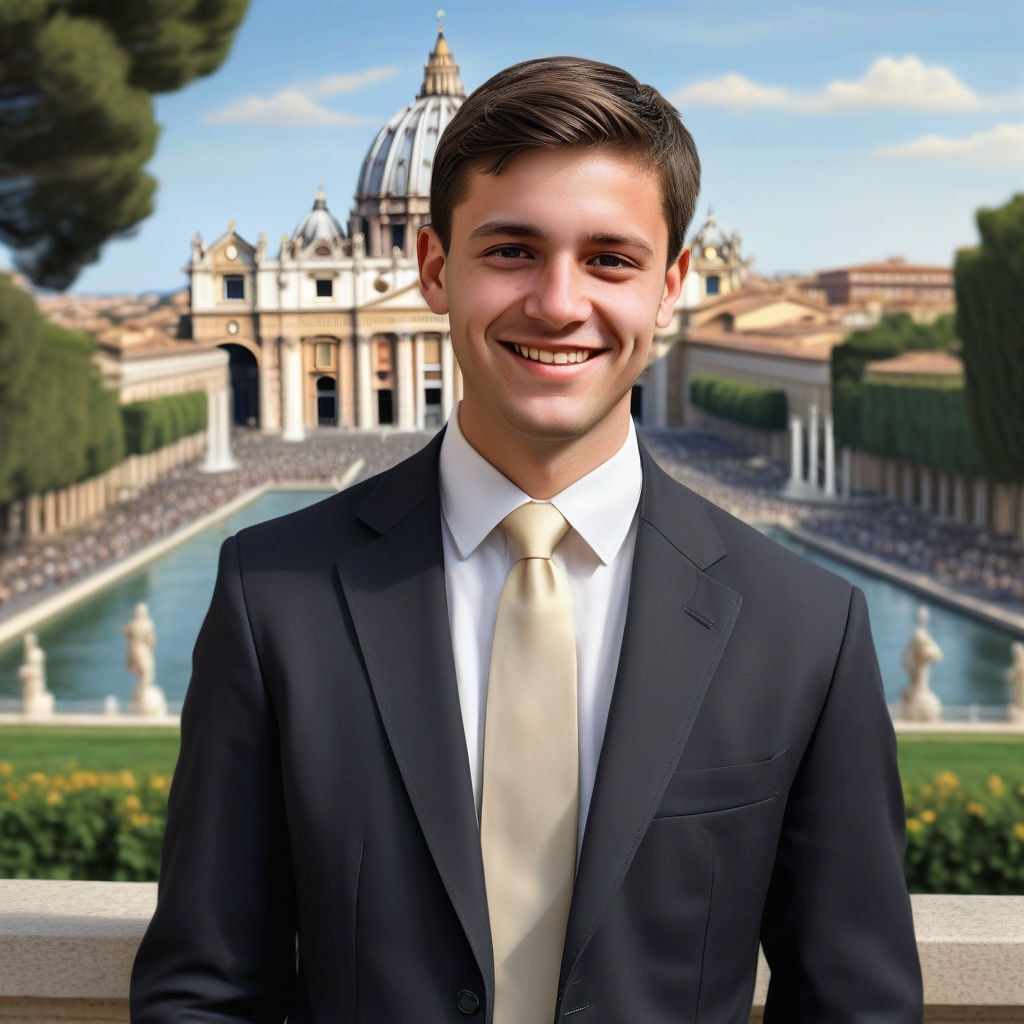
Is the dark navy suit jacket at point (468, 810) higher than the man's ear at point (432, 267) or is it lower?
lower

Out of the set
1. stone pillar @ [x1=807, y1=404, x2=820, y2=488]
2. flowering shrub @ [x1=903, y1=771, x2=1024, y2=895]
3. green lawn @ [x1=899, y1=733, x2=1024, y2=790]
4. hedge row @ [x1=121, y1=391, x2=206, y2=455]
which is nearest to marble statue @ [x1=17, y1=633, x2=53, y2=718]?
hedge row @ [x1=121, y1=391, x2=206, y2=455]

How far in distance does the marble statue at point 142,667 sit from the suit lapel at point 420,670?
42.7ft

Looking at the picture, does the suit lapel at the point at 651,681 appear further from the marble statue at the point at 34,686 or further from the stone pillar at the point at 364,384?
the marble statue at the point at 34,686

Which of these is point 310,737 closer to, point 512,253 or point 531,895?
point 531,895

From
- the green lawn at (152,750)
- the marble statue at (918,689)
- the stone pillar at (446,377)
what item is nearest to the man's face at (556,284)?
the stone pillar at (446,377)

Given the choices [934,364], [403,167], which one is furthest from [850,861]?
[934,364]

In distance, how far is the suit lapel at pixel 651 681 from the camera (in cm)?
169

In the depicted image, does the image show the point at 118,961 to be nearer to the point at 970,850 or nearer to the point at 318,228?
the point at 970,850

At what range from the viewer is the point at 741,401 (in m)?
14.5

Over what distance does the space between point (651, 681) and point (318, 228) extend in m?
10.1

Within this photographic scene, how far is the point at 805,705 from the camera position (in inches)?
70.7

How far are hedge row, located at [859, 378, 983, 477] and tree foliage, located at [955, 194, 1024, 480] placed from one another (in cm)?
17

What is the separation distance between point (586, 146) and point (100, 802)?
5.07m

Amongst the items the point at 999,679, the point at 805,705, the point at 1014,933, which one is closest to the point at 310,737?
the point at 805,705
